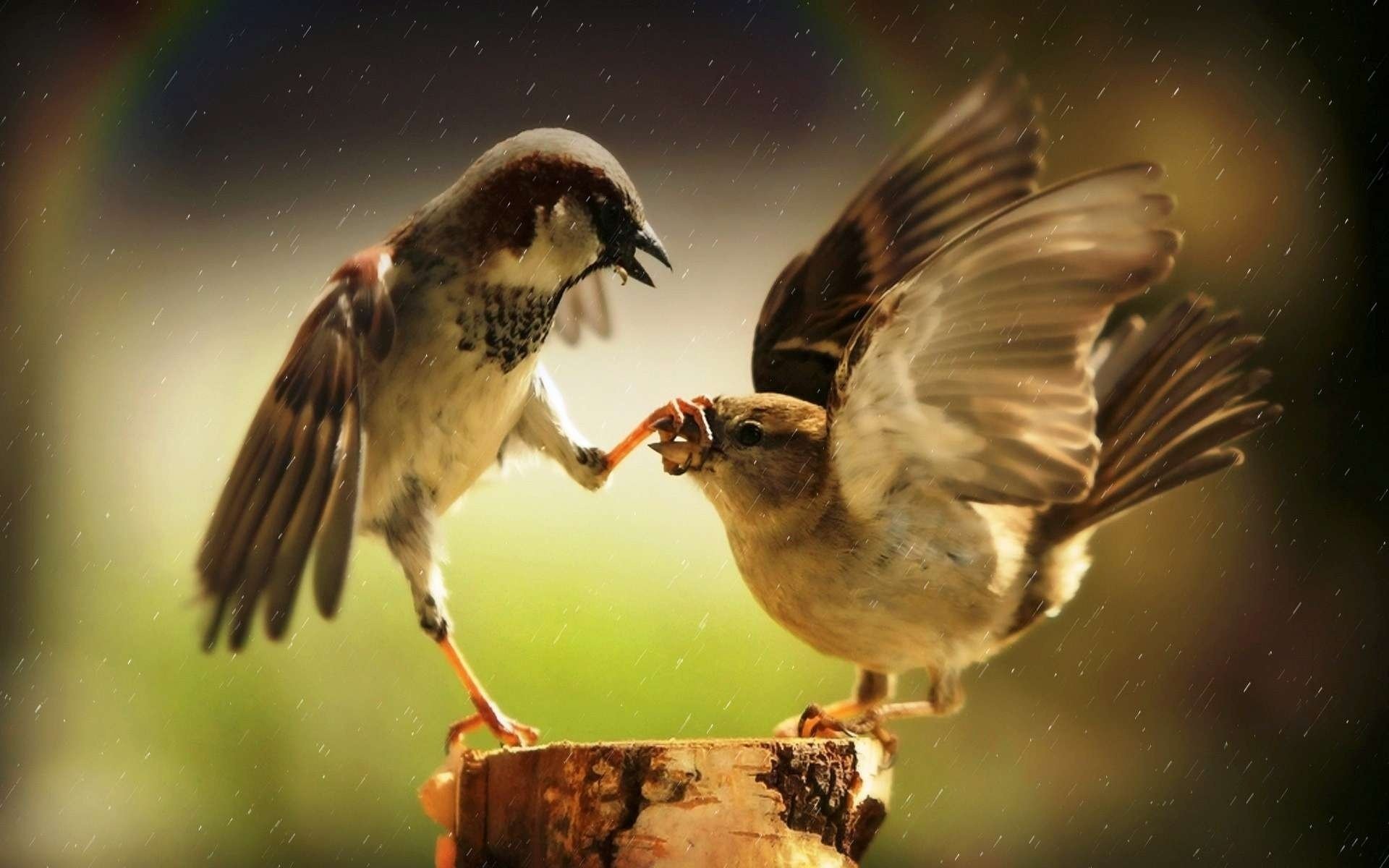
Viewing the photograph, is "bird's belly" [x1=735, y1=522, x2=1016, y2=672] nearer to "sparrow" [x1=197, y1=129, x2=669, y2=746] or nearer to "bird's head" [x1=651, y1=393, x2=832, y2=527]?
"bird's head" [x1=651, y1=393, x2=832, y2=527]

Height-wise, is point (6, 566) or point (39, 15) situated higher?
point (39, 15)

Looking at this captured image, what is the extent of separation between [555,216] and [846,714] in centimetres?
59

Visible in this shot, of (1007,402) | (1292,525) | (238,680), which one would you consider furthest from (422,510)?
(1292,525)

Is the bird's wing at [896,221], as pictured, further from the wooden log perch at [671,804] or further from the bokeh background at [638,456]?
the wooden log perch at [671,804]

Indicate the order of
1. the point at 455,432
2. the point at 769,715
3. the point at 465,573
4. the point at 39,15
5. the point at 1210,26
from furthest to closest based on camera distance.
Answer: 1. the point at 1210,26
2. the point at 39,15
3. the point at 769,715
4. the point at 465,573
5. the point at 455,432

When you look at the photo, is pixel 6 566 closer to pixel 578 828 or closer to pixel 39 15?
pixel 39 15

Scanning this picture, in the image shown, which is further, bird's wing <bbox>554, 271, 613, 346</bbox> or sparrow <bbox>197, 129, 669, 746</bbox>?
bird's wing <bbox>554, 271, 613, 346</bbox>

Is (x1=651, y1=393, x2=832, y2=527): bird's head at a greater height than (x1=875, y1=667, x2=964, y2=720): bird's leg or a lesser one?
greater

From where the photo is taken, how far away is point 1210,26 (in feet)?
6.54

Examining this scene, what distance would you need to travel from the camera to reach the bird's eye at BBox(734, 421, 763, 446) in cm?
106

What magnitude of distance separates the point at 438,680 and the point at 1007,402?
1034mm

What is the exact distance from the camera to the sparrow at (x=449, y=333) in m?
0.91

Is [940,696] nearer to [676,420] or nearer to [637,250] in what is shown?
[676,420]

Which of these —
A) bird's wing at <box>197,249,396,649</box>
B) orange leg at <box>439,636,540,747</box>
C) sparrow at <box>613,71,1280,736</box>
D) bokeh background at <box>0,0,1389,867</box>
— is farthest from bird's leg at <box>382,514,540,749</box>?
bokeh background at <box>0,0,1389,867</box>
